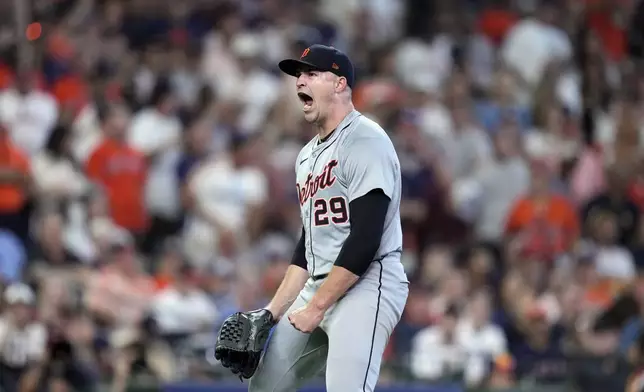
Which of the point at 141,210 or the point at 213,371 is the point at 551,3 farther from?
the point at 213,371

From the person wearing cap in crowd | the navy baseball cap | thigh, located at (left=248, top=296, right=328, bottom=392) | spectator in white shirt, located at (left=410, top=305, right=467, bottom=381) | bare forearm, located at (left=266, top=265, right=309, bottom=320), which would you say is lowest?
spectator in white shirt, located at (left=410, top=305, right=467, bottom=381)

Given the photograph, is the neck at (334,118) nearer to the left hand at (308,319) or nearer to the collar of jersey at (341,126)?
the collar of jersey at (341,126)

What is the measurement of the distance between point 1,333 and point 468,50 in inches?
269

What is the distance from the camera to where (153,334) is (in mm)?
10430

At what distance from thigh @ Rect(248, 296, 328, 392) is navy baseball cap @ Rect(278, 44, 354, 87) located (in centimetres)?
105

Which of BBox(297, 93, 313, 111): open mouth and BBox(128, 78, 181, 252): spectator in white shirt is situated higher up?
BBox(297, 93, 313, 111): open mouth

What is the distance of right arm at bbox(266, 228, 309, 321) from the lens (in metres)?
5.96

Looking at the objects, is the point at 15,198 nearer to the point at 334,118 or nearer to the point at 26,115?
the point at 26,115

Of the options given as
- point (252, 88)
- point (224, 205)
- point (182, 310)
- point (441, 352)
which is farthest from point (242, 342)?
point (252, 88)

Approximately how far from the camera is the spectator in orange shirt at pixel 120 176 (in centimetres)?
1172

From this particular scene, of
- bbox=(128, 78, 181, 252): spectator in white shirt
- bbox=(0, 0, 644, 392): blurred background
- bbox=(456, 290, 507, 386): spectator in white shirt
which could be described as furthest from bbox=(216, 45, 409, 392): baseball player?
bbox=(128, 78, 181, 252): spectator in white shirt

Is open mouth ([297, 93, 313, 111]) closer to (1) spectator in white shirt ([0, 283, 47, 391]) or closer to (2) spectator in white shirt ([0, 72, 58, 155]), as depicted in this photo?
(1) spectator in white shirt ([0, 283, 47, 391])

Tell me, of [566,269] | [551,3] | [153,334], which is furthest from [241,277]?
[551,3]

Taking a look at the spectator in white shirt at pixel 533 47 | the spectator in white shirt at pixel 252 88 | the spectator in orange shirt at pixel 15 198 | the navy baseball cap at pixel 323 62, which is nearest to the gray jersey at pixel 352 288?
the navy baseball cap at pixel 323 62
